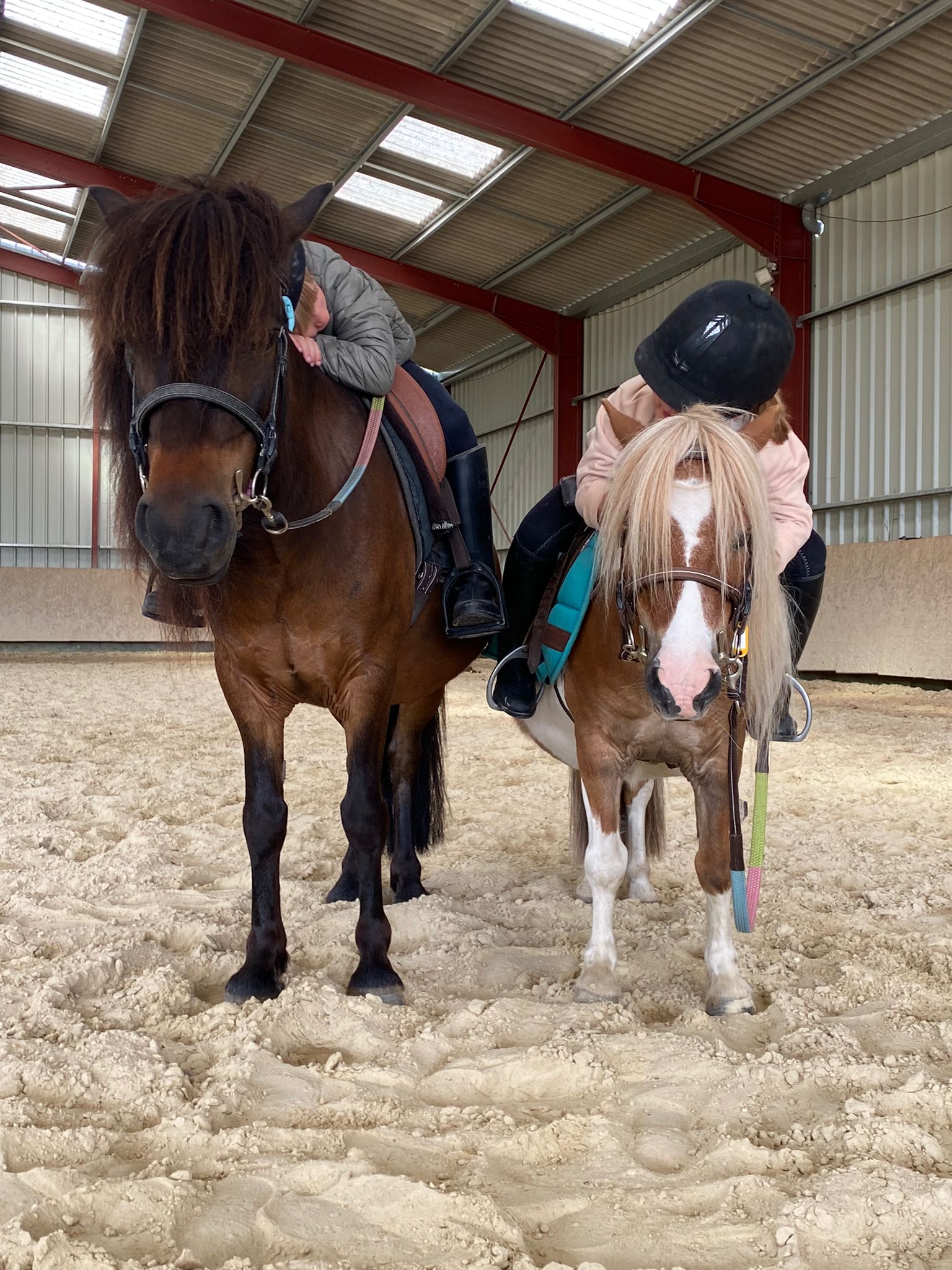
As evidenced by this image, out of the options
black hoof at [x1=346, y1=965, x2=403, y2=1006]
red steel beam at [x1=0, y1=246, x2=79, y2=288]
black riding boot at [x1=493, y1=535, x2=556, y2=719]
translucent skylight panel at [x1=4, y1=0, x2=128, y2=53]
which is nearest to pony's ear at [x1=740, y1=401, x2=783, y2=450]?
black riding boot at [x1=493, y1=535, x2=556, y2=719]

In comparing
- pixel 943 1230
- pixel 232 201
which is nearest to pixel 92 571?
pixel 232 201

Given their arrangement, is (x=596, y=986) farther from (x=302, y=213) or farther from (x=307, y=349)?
(x=302, y=213)

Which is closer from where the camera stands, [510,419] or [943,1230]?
[943,1230]

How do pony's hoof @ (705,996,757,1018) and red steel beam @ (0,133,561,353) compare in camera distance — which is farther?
red steel beam @ (0,133,561,353)

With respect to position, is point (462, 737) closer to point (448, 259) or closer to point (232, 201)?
point (232, 201)

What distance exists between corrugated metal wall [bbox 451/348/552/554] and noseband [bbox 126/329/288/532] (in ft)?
49.2

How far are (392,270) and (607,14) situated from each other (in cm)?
734

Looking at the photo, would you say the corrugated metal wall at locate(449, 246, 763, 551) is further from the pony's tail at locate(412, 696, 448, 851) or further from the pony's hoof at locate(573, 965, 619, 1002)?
the pony's hoof at locate(573, 965, 619, 1002)

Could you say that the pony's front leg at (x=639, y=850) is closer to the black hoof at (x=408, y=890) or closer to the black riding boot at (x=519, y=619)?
the black riding boot at (x=519, y=619)

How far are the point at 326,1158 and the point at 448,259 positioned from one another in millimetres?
15575

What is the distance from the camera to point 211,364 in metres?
2.08

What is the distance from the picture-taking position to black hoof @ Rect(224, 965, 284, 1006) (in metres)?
2.43

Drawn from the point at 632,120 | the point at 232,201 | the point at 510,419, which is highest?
the point at 632,120

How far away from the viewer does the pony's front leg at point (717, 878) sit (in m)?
2.44
